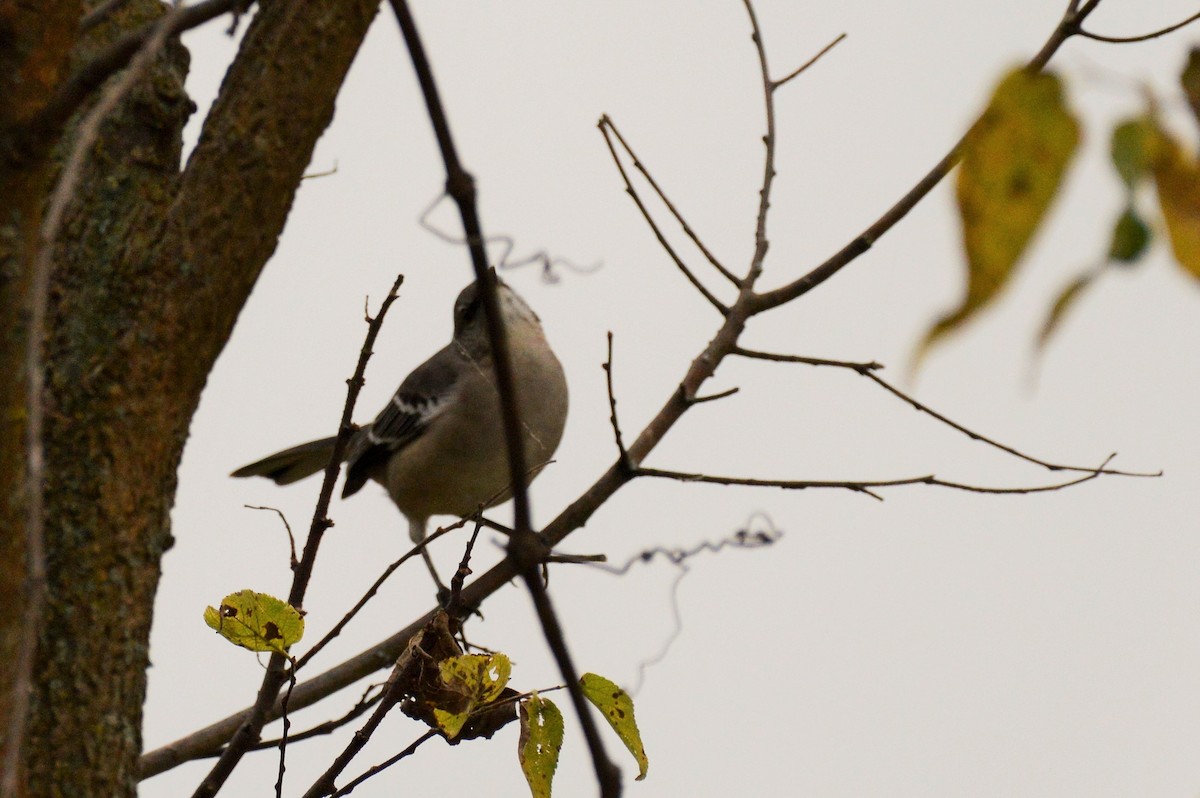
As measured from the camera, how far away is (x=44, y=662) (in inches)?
76.8

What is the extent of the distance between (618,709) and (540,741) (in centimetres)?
14

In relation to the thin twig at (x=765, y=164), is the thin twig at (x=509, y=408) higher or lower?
lower

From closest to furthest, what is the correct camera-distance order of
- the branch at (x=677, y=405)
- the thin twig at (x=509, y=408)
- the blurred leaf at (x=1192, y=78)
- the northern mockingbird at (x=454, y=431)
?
the blurred leaf at (x=1192, y=78) < the thin twig at (x=509, y=408) < the branch at (x=677, y=405) < the northern mockingbird at (x=454, y=431)

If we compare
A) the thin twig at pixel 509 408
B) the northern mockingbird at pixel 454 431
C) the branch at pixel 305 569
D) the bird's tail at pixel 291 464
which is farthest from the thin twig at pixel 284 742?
the bird's tail at pixel 291 464

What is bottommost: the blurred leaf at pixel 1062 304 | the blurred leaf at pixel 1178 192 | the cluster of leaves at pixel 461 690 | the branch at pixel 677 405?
the blurred leaf at pixel 1062 304

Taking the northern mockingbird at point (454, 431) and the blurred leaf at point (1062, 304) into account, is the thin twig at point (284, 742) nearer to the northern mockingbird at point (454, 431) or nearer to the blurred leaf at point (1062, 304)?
the blurred leaf at point (1062, 304)

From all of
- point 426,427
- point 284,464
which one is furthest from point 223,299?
point 284,464

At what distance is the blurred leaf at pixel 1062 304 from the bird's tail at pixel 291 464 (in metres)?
5.16

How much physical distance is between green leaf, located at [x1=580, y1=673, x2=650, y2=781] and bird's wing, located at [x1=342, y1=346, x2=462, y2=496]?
132 inches

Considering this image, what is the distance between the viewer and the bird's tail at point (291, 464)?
5.91 m

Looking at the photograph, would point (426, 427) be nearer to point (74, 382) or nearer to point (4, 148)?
point (74, 382)

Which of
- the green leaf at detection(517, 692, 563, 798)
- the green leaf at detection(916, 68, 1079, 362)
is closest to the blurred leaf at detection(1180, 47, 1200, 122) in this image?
the green leaf at detection(916, 68, 1079, 362)

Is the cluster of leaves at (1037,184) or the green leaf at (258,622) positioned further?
the green leaf at (258,622)

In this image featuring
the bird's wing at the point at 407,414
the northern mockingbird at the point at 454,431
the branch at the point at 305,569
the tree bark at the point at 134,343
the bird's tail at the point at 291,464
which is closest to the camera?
the tree bark at the point at 134,343
